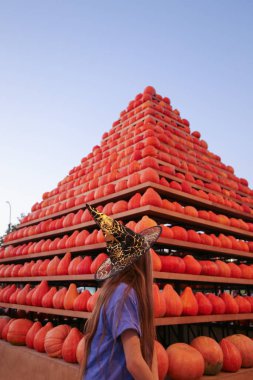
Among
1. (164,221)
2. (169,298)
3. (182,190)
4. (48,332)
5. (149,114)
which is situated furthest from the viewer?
(149,114)

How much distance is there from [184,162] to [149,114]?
44.1 inches

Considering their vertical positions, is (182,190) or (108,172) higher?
(108,172)

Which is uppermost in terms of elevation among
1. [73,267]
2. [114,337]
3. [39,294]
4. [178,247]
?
[178,247]

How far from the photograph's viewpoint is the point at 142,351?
138 centimetres

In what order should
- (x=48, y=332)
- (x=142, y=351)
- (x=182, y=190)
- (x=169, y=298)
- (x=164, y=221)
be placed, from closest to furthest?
(x=142, y=351), (x=169, y=298), (x=48, y=332), (x=182, y=190), (x=164, y=221)

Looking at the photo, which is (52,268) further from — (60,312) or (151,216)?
(151,216)

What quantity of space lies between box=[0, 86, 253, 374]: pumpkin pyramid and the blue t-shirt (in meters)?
1.81

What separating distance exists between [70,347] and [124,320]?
261cm

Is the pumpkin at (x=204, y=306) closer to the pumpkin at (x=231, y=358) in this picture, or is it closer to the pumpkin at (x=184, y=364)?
the pumpkin at (x=231, y=358)

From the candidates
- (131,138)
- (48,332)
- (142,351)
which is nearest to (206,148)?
(131,138)

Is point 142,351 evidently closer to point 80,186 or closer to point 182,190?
point 182,190

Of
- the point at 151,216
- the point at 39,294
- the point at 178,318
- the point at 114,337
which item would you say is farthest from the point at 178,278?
the point at 114,337

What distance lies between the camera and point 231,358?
11.3 ft

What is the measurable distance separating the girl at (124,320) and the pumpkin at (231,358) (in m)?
2.44
